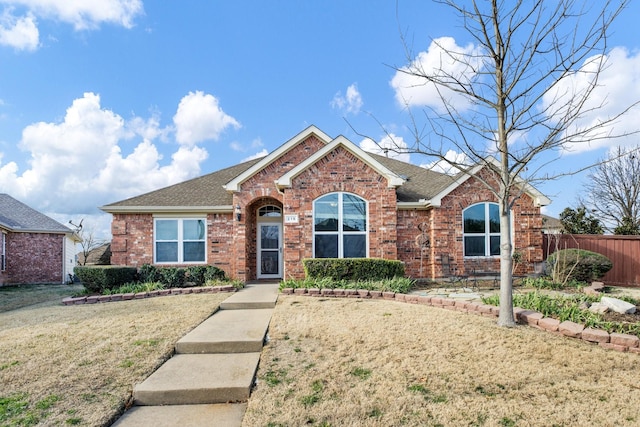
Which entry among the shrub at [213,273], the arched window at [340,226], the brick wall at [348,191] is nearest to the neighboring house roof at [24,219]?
the shrub at [213,273]

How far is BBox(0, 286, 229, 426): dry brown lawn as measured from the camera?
411cm

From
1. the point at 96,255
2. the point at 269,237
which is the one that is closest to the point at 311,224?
the point at 269,237

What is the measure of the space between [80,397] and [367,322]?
4317 millimetres

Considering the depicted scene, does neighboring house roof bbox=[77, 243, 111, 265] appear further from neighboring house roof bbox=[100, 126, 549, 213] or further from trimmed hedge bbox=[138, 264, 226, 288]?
trimmed hedge bbox=[138, 264, 226, 288]

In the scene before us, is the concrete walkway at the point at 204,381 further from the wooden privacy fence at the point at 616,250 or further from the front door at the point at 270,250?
the wooden privacy fence at the point at 616,250

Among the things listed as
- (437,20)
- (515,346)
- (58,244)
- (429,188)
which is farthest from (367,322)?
(58,244)

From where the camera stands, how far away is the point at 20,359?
5.50m

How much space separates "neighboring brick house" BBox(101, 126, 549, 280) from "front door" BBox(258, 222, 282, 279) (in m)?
0.04

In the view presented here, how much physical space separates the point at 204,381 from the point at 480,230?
11.1 m

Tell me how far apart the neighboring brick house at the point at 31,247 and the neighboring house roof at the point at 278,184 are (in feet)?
26.8

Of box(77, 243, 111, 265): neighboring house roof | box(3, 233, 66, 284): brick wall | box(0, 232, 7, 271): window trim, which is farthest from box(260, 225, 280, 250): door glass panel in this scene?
box(77, 243, 111, 265): neighboring house roof

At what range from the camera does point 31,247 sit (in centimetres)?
1889

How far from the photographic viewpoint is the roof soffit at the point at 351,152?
12.1m

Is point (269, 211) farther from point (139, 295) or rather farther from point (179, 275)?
point (139, 295)
